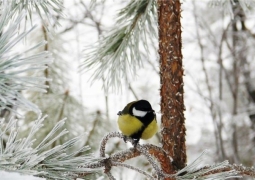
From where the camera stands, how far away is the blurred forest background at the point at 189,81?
73.3 inches

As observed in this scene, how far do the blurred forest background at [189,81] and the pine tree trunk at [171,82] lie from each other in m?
0.77

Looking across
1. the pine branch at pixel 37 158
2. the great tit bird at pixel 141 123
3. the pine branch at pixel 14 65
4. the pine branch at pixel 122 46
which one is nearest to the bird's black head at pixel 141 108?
the great tit bird at pixel 141 123

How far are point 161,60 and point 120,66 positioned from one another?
245 mm

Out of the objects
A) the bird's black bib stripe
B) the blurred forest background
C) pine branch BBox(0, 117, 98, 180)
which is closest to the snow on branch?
pine branch BBox(0, 117, 98, 180)

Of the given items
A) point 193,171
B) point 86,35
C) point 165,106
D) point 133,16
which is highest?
point 86,35

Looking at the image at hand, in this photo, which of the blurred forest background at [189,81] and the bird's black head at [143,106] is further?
the blurred forest background at [189,81]

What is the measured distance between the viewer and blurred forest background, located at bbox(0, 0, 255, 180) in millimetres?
1862

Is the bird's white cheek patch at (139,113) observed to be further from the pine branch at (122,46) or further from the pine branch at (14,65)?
the pine branch at (14,65)

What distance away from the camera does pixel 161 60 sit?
1037 mm

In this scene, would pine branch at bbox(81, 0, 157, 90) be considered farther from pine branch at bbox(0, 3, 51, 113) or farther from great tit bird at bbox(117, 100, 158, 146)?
pine branch at bbox(0, 3, 51, 113)

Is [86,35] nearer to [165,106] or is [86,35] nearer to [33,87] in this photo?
[165,106]

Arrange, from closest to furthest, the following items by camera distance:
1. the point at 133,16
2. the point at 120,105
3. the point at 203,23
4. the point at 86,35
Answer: the point at 133,16 → the point at 120,105 → the point at 86,35 → the point at 203,23

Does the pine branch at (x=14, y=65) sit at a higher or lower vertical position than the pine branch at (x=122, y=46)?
lower

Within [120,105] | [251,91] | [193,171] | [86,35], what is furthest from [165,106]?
[251,91]
